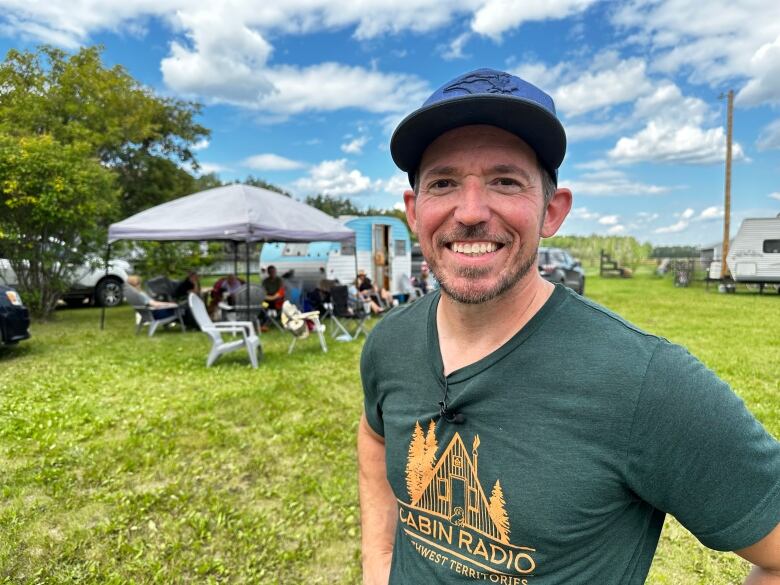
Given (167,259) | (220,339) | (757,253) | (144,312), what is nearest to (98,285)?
(167,259)

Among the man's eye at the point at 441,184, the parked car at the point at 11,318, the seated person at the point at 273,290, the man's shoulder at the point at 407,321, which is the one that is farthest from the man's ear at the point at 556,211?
the seated person at the point at 273,290

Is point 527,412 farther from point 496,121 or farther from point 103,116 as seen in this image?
point 103,116

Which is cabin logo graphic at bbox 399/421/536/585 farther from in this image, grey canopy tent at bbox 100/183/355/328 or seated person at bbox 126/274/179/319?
seated person at bbox 126/274/179/319

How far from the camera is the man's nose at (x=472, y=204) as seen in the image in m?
1.09

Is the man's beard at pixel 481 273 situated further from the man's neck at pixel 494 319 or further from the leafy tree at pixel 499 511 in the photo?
the leafy tree at pixel 499 511

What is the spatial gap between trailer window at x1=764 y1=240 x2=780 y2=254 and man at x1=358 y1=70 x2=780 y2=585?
22751 mm

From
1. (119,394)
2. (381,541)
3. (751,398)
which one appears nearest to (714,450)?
(381,541)

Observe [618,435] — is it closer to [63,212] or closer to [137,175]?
[63,212]

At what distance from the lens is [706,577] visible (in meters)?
2.75

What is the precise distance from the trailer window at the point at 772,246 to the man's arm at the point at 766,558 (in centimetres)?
2281

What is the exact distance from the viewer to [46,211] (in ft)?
32.8

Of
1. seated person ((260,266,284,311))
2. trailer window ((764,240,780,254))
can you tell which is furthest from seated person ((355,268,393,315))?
trailer window ((764,240,780,254))

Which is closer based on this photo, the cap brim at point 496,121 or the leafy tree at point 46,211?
the cap brim at point 496,121

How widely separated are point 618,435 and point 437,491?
0.43 meters
